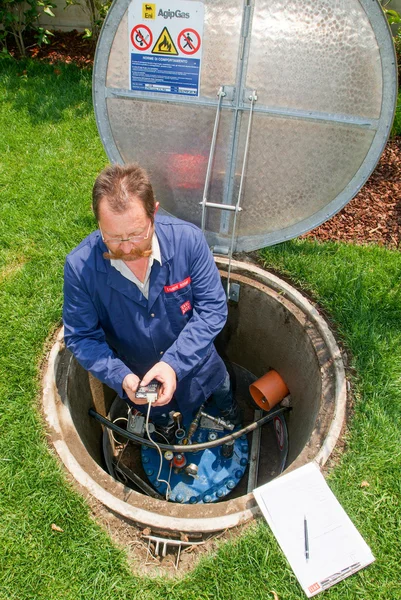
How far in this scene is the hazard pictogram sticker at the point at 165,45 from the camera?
9.14 feet

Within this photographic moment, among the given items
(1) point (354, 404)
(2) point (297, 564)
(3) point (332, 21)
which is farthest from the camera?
(1) point (354, 404)

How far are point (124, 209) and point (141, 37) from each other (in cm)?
132

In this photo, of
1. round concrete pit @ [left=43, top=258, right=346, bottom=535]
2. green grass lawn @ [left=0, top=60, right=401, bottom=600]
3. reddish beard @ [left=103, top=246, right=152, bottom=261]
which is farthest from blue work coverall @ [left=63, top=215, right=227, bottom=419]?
green grass lawn @ [left=0, top=60, right=401, bottom=600]

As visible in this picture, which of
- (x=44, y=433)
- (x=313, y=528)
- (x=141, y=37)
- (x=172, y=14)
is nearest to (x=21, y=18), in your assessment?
(x=141, y=37)

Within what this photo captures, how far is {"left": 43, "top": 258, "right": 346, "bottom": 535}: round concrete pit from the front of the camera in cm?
253

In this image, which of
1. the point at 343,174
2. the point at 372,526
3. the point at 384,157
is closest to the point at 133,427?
the point at 372,526

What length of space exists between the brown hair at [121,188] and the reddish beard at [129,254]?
19cm

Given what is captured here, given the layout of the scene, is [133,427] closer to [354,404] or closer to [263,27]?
[354,404]

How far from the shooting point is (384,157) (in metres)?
4.98

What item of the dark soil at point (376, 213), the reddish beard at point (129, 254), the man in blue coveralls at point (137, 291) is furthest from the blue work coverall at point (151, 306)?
the dark soil at point (376, 213)

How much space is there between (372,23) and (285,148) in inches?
33.2

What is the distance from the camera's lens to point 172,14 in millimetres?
2729

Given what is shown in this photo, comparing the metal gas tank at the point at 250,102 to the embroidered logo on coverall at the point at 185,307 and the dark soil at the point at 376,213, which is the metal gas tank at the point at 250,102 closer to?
the embroidered logo on coverall at the point at 185,307

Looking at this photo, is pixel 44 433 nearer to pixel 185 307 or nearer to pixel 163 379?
pixel 163 379
